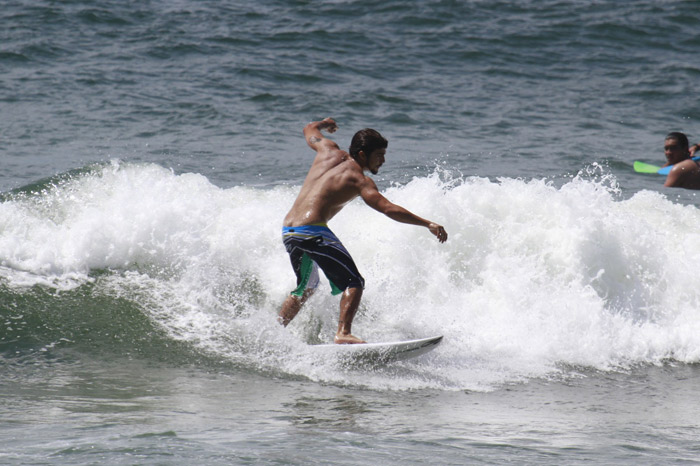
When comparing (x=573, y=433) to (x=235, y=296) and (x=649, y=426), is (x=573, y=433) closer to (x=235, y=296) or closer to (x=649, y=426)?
(x=649, y=426)

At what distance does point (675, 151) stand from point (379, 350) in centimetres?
536

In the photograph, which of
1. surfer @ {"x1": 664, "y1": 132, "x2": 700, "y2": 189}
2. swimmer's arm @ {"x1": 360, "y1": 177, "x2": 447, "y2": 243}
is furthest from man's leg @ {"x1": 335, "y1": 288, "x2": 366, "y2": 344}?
surfer @ {"x1": 664, "y1": 132, "x2": 700, "y2": 189}

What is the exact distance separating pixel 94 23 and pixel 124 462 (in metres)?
14.1

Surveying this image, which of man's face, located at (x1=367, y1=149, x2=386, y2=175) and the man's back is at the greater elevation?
man's face, located at (x1=367, y1=149, x2=386, y2=175)

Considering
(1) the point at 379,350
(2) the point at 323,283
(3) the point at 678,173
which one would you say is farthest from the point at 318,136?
(3) the point at 678,173

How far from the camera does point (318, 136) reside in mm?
5805

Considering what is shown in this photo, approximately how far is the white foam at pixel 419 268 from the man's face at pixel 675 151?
50.6 inches

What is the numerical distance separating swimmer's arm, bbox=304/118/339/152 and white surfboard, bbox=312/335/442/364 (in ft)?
4.62

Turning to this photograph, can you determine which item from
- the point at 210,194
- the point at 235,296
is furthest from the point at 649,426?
the point at 210,194

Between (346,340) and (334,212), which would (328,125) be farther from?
(346,340)

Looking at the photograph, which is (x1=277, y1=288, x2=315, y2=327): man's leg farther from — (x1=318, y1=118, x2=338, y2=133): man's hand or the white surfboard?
(x1=318, y1=118, x2=338, y2=133): man's hand

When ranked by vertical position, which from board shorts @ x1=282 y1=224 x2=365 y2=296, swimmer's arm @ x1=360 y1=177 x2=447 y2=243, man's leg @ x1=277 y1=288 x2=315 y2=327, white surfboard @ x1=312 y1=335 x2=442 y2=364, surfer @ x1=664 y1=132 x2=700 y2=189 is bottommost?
white surfboard @ x1=312 y1=335 x2=442 y2=364

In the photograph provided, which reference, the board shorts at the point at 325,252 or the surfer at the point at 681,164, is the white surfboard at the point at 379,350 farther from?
the surfer at the point at 681,164

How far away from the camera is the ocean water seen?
13.4 ft
